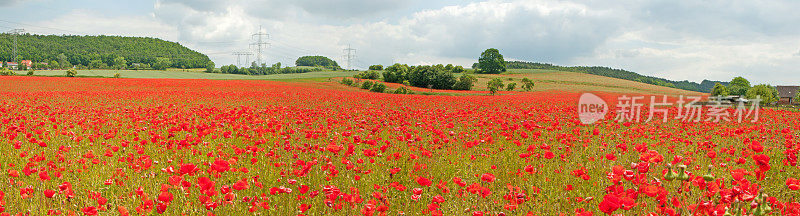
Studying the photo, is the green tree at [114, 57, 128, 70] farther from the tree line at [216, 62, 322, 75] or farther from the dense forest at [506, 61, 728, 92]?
the dense forest at [506, 61, 728, 92]

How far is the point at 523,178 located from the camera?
456 cm

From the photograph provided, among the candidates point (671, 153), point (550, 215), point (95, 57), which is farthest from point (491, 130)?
point (95, 57)

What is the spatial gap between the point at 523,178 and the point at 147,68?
345 feet

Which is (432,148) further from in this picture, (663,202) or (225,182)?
(663,202)

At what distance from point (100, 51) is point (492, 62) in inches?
4206

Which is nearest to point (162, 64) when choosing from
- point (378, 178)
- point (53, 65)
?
point (53, 65)

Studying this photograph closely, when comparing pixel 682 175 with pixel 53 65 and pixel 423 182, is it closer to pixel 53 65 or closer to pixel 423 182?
pixel 423 182

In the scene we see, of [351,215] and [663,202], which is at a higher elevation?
[663,202]

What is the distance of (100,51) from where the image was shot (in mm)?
110562

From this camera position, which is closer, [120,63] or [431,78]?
[431,78]

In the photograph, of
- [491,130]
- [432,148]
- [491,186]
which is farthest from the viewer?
[491,130]


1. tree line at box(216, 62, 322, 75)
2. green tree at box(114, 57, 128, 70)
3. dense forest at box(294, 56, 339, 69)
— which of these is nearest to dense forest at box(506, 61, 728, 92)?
dense forest at box(294, 56, 339, 69)

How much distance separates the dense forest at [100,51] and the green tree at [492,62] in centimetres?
6852

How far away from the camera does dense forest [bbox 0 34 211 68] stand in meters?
95.6
